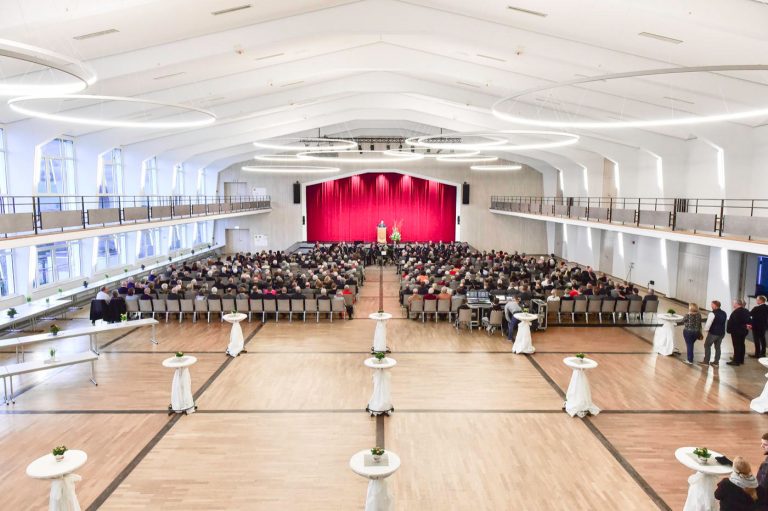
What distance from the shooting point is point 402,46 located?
53.2ft

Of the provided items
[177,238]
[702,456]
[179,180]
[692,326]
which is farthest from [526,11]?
[177,238]

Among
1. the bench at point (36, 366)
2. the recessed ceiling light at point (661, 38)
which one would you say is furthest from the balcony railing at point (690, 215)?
the bench at point (36, 366)

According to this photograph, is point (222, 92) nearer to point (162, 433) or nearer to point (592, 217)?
point (162, 433)

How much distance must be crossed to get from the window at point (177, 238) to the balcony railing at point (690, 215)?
825 inches

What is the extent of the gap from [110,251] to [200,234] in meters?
10.7

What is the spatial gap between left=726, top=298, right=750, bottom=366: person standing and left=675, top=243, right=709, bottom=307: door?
722 cm

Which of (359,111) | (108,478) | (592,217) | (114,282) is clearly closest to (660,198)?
(592,217)

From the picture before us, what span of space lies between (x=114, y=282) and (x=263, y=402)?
14162mm

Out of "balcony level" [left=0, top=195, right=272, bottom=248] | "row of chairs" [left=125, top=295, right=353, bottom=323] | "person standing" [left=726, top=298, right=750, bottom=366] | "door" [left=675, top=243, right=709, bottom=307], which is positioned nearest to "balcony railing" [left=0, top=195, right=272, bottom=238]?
"balcony level" [left=0, top=195, right=272, bottom=248]

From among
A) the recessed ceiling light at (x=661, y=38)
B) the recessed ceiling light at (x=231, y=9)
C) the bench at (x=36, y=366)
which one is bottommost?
the bench at (x=36, y=366)

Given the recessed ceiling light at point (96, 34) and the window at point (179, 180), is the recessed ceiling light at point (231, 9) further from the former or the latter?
the window at point (179, 180)

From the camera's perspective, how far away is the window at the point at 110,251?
23016mm

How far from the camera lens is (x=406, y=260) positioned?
89.5ft

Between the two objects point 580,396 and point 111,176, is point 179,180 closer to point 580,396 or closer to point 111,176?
point 111,176
